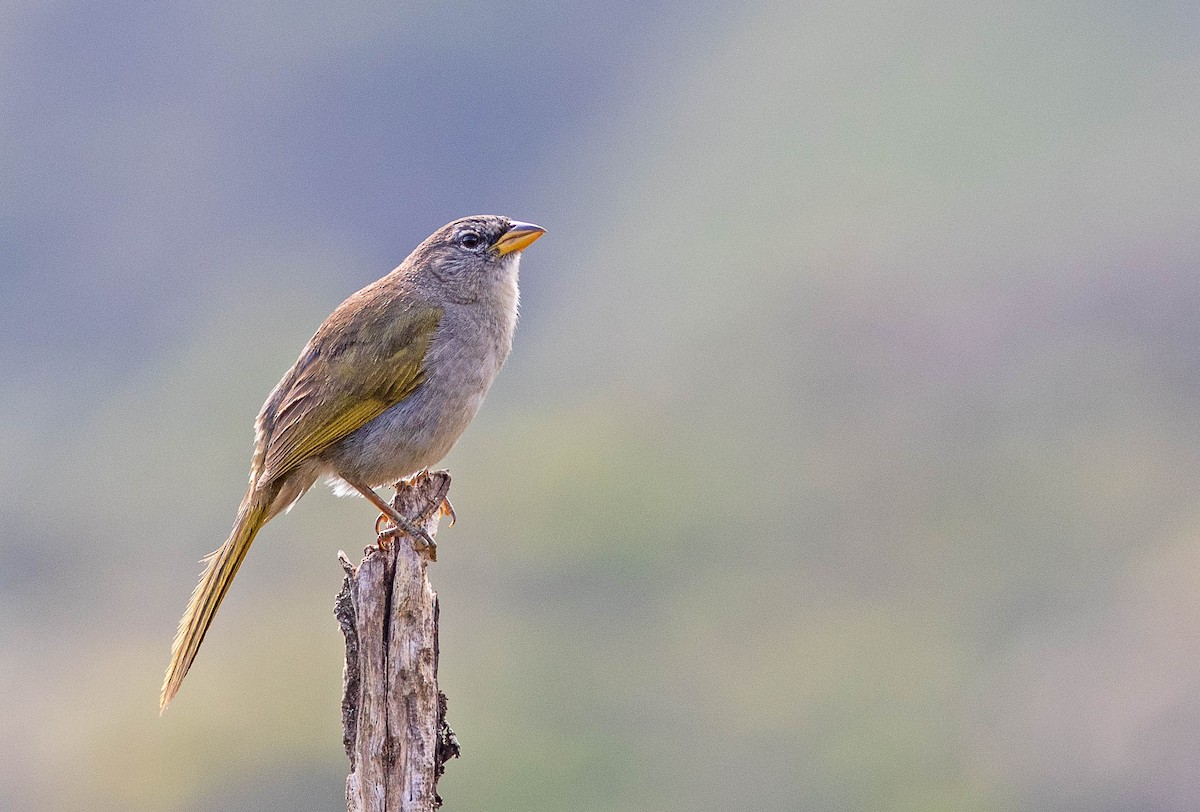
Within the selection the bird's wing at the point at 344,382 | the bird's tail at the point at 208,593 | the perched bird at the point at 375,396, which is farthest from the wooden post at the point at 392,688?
the bird's wing at the point at 344,382

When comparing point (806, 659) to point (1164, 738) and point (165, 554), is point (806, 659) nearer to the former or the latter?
point (1164, 738)

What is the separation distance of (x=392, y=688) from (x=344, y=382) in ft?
8.60

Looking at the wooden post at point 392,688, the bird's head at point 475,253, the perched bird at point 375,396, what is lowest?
the wooden post at point 392,688

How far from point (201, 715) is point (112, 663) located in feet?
34.9

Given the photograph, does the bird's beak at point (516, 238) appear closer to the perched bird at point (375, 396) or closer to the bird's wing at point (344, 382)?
the perched bird at point (375, 396)

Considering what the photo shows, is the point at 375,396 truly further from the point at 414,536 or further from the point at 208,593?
the point at 208,593

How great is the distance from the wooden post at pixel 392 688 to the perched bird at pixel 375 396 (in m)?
1.31

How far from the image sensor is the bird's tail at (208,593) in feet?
29.0

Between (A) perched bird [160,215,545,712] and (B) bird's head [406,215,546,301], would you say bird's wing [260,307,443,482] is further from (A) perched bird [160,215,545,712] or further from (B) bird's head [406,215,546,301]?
(B) bird's head [406,215,546,301]

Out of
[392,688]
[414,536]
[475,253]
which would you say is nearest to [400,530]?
[414,536]

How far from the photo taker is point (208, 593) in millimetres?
9086

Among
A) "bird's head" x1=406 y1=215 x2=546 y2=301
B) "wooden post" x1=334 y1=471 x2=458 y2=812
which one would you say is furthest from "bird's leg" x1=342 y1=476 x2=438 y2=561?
"bird's head" x1=406 y1=215 x2=546 y2=301

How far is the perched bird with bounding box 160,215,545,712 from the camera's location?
32.2 ft

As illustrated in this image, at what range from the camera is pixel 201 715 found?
60.3 metres
